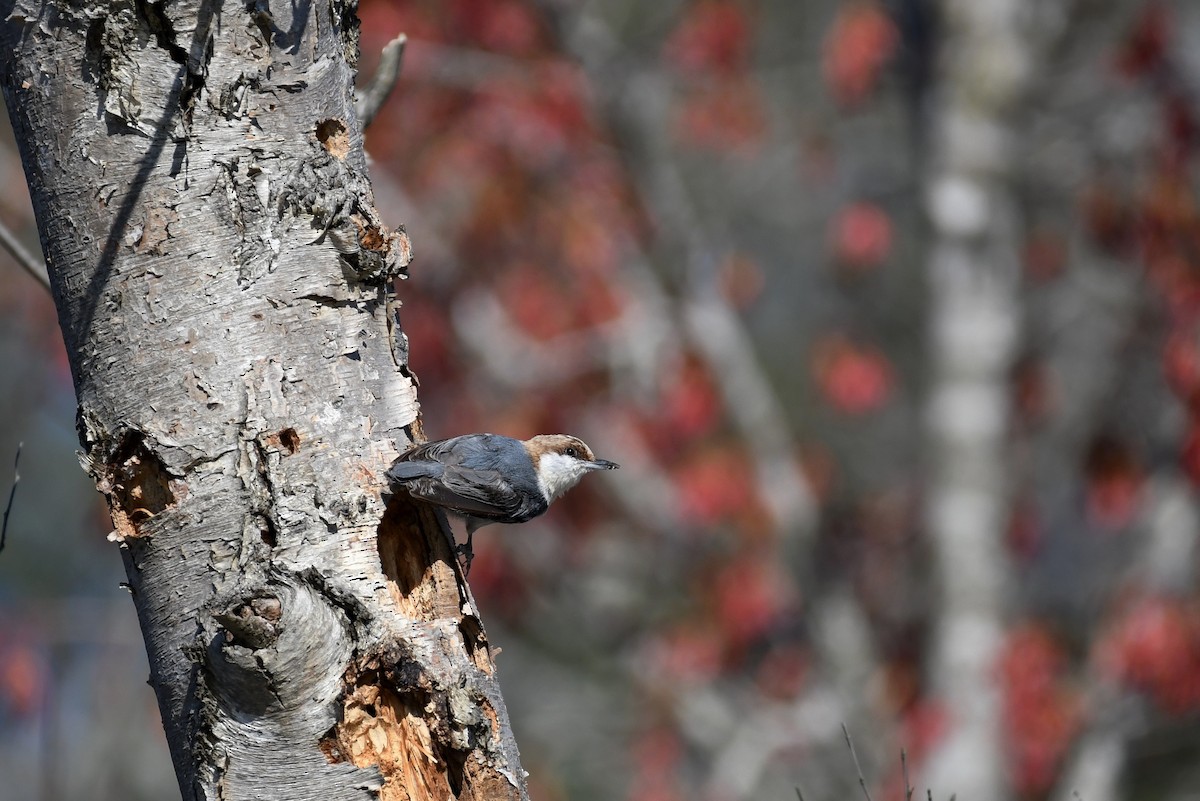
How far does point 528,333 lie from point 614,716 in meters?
2.64

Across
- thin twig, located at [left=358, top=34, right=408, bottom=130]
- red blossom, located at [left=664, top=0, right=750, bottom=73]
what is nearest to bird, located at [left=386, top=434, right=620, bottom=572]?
thin twig, located at [left=358, top=34, right=408, bottom=130]

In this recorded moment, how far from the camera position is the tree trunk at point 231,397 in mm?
1535

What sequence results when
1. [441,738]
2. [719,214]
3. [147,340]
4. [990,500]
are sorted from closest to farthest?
[147,340] < [441,738] < [990,500] < [719,214]

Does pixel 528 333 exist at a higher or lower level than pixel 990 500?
higher

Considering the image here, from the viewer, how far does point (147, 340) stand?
61.5 inches

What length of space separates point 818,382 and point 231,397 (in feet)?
14.7

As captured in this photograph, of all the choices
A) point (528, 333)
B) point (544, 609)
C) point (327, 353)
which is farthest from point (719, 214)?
point (327, 353)

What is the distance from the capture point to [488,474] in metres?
2.28

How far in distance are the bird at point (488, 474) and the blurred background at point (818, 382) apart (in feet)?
6.71

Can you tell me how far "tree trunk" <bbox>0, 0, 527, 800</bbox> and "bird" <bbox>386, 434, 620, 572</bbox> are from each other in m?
0.09

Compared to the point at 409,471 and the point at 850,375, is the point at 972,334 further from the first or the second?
the point at 409,471

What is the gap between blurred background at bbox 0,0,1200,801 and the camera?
4.69 m

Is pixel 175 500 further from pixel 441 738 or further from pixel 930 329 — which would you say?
pixel 930 329

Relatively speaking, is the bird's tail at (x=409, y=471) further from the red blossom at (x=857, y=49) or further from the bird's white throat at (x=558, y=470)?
the red blossom at (x=857, y=49)
